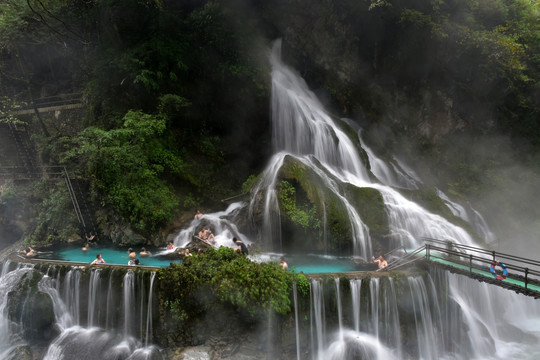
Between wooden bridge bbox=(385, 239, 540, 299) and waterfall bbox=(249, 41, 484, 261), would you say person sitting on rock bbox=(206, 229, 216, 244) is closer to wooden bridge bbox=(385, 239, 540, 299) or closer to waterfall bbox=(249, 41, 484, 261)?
waterfall bbox=(249, 41, 484, 261)

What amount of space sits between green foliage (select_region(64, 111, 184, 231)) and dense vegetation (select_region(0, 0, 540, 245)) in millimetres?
60

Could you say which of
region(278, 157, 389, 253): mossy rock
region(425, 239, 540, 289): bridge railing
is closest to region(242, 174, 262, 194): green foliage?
region(278, 157, 389, 253): mossy rock

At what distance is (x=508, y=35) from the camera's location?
18.6 metres

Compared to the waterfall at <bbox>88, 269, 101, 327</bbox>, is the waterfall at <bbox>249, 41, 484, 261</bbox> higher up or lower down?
higher up

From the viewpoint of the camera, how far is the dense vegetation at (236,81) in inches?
570

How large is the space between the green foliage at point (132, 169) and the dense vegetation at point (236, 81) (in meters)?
0.06

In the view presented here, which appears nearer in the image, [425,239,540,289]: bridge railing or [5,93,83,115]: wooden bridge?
[425,239,540,289]: bridge railing

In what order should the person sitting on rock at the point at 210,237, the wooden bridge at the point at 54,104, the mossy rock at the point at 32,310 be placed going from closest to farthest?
the mossy rock at the point at 32,310 → the person sitting on rock at the point at 210,237 → the wooden bridge at the point at 54,104

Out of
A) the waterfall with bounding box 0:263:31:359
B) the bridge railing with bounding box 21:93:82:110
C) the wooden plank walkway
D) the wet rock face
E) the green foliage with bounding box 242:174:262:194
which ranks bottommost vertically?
the wet rock face

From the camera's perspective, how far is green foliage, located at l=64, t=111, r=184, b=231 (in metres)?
13.2

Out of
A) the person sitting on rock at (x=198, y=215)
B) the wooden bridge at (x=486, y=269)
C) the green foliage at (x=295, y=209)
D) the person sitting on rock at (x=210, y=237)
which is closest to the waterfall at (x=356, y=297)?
the wooden bridge at (x=486, y=269)

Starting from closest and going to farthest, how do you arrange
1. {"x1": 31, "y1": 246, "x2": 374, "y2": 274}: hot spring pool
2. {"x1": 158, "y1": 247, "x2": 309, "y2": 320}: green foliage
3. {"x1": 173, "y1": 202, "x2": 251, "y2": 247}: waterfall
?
1. {"x1": 158, "y1": 247, "x2": 309, "y2": 320}: green foliage
2. {"x1": 31, "y1": 246, "x2": 374, "y2": 274}: hot spring pool
3. {"x1": 173, "y1": 202, "x2": 251, "y2": 247}: waterfall

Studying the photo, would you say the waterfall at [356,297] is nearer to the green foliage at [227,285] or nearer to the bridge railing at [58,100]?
the green foliage at [227,285]

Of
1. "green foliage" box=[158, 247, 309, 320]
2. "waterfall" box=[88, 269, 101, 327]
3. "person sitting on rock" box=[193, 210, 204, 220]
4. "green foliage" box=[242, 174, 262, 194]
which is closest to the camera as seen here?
"green foliage" box=[158, 247, 309, 320]
